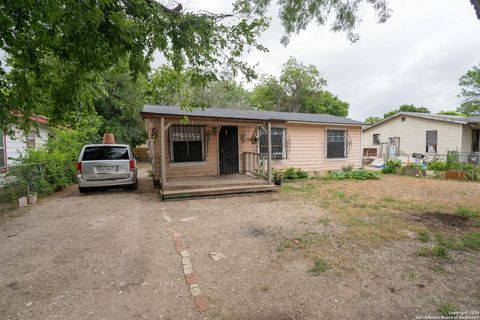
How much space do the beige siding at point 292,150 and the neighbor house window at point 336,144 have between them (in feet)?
0.75

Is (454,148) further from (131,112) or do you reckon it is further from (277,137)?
(131,112)

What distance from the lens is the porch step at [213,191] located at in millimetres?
6320

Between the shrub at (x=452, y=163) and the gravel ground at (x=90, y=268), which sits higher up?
the shrub at (x=452, y=163)

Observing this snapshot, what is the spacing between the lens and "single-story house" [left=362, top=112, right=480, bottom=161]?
14562 millimetres

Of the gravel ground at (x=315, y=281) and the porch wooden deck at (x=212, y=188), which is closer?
the gravel ground at (x=315, y=281)

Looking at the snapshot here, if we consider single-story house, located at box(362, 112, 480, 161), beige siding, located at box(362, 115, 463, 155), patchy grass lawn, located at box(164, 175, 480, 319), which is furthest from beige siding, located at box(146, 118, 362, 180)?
beige siding, located at box(362, 115, 463, 155)

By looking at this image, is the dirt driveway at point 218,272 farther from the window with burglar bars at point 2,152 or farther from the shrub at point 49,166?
the window with burglar bars at point 2,152

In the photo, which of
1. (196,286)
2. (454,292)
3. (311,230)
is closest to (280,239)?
(311,230)

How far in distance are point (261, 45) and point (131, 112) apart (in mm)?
16555

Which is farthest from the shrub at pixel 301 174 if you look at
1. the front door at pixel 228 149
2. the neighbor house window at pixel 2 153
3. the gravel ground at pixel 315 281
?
the neighbor house window at pixel 2 153

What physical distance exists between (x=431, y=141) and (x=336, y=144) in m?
9.76

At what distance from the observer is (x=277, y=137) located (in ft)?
33.0

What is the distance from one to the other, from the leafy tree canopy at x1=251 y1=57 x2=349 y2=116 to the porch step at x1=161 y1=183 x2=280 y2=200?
24.3 meters

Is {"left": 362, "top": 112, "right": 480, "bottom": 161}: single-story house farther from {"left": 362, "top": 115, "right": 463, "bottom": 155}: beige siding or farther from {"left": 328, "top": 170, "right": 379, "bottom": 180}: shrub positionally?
{"left": 328, "top": 170, "right": 379, "bottom": 180}: shrub
